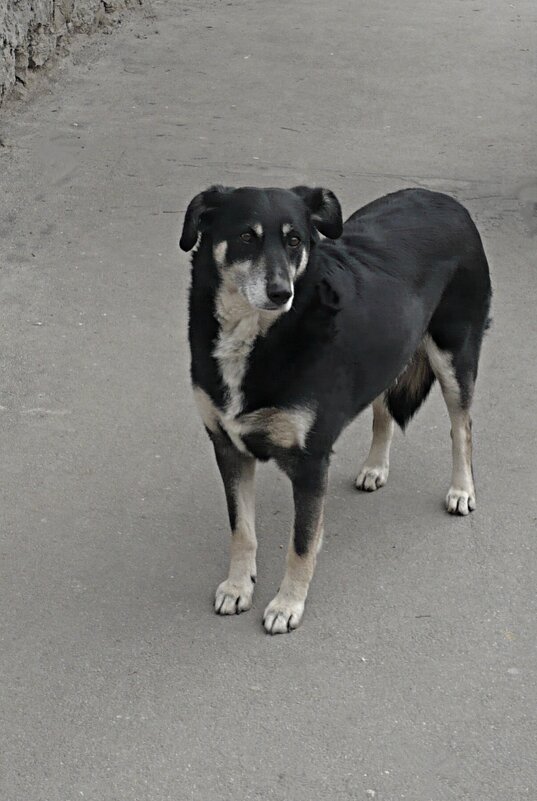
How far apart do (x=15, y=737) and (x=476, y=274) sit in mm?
2477

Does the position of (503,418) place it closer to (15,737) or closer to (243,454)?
(243,454)

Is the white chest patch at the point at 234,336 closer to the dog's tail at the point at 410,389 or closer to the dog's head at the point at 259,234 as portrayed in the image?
the dog's head at the point at 259,234

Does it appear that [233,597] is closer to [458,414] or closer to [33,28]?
[458,414]

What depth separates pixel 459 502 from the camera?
16.1 feet

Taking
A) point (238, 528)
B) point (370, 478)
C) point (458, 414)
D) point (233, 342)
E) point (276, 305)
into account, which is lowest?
point (370, 478)

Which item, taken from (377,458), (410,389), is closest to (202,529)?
(377,458)

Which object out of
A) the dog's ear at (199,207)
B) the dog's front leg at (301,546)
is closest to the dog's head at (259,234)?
the dog's ear at (199,207)

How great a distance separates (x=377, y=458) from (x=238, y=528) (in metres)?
0.91

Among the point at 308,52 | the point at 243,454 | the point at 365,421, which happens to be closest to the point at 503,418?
the point at 365,421

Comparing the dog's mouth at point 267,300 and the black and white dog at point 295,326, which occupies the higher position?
the dog's mouth at point 267,300

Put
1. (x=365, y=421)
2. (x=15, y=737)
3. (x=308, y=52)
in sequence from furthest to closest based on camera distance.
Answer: (x=308, y=52), (x=365, y=421), (x=15, y=737)

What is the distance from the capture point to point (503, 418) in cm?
561

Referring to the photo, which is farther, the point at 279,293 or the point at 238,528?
the point at 238,528

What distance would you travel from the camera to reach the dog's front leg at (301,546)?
4.12 metres
